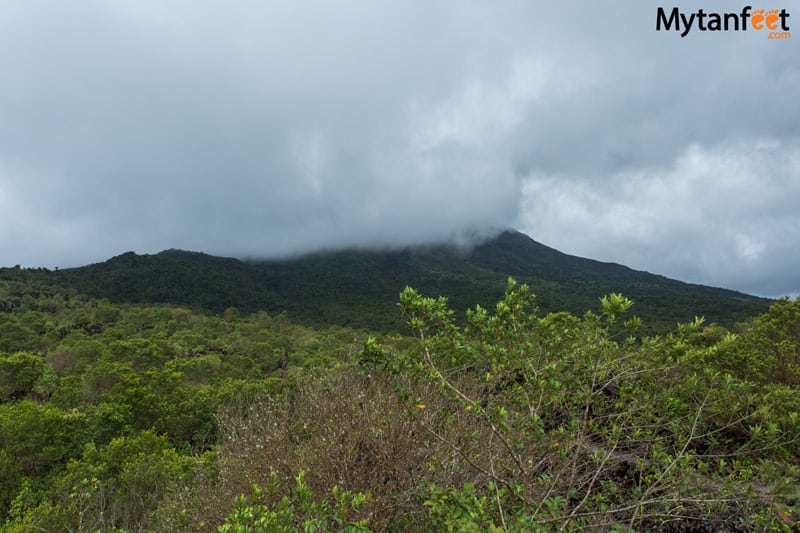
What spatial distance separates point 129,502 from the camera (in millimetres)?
9453

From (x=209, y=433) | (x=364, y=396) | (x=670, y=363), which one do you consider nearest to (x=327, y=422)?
(x=364, y=396)

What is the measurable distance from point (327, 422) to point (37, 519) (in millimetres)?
7386

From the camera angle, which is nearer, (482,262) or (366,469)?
(366,469)

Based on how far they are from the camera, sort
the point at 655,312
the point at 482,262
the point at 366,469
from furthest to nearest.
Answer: the point at 482,262, the point at 655,312, the point at 366,469

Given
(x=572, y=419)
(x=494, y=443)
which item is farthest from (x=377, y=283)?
(x=572, y=419)

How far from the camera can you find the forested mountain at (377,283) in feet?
235

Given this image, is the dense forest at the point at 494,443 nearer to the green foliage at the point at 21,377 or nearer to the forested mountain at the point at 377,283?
the green foliage at the point at 21,377

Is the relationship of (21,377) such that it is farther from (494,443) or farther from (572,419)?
(572,419)

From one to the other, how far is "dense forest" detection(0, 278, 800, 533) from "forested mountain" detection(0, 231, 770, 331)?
54791 mm

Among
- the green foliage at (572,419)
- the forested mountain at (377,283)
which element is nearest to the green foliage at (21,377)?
the green foliage at (572,419)

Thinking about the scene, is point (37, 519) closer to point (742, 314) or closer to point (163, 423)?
point (163, 423)

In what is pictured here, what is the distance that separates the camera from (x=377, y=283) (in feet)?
389

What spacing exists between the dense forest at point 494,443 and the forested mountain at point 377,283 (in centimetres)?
5479

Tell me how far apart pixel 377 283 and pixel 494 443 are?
115m
